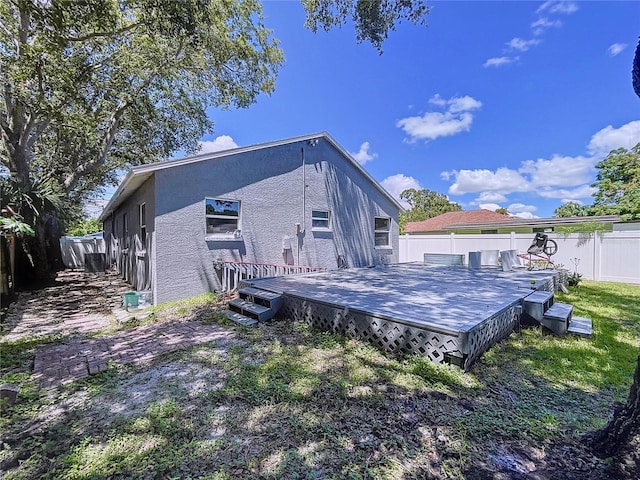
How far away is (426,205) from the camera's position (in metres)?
46.1

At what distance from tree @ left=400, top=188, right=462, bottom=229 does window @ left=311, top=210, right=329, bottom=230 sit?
35.7m

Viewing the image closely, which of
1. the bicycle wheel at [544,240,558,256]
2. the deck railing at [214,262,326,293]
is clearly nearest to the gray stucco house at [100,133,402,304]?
the deck railing at [214,262,326,293]

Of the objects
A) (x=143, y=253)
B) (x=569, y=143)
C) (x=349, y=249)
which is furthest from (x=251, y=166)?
(x=569, y=143)

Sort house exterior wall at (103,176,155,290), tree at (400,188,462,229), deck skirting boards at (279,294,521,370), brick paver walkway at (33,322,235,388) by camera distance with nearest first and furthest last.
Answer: deck skirting boards at (279,294,521,370) → brick paver walkway at (33,322,235,388) → house exterior wall at (103,176,155,290) → tree at (400,188,462,229)

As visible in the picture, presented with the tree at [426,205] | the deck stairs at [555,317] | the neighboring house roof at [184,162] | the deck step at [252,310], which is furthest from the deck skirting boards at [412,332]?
the tree at [426,205]

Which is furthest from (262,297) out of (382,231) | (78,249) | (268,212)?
(78,249)

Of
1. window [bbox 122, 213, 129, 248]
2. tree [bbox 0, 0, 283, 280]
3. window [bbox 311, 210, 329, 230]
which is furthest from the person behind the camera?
window [bbox 122, 213, 129, 248]

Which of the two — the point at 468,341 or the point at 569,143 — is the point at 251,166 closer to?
the point at 468,341

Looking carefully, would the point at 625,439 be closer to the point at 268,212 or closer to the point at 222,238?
the point at 222,238

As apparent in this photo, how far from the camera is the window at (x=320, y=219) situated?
33.6 feet

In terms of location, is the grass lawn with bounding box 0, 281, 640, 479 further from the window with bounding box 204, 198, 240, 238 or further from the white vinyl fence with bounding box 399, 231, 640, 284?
the white vinyl fence with bounding box 399, 231, 640, 284

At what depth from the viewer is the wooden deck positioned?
11.3ft

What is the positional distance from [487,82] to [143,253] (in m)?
14.9

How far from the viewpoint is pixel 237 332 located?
15.4 feet
